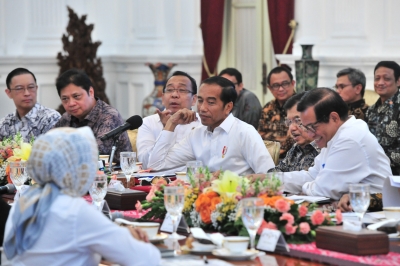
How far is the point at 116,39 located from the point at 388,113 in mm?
5859

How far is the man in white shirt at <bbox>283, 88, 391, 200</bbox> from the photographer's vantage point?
394 cm

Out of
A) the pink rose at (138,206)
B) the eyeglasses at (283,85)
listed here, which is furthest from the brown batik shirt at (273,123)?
the pink rose at (138,206)

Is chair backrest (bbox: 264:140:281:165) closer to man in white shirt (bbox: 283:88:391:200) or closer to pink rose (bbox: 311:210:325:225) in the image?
man in white shirt (bbox: 283:88:391:200)

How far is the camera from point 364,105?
7.12 metres

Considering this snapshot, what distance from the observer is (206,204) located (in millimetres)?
3229

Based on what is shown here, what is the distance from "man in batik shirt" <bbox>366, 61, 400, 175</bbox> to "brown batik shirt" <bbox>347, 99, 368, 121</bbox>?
0.73ft

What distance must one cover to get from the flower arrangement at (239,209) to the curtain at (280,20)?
21.0 ft

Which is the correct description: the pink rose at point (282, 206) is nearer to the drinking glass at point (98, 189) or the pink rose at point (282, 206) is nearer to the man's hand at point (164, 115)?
the drinking glass at point (98, 189)

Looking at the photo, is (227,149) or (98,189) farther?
(227,149)

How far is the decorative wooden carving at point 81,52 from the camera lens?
1072 cm

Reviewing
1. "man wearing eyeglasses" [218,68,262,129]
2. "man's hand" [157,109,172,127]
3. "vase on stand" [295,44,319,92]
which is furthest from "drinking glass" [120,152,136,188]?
"vase on stand" [295,44,319,92]

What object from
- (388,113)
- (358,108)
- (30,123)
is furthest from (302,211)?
(358,108)

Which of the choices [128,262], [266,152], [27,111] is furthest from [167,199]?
[27,111]

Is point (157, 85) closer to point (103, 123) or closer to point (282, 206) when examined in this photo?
point (103, 123)
